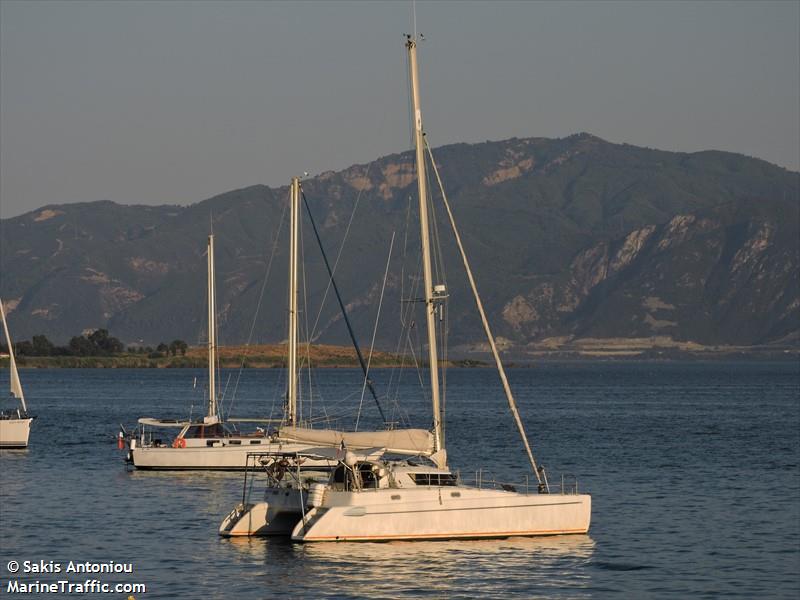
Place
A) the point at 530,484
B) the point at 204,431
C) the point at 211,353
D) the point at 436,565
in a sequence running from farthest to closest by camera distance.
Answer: the point at 211,353 → the point at 204,431 → the point at 530,484 → the point at 436,565

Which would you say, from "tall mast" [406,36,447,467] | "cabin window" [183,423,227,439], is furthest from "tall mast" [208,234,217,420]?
"tall mast" [406,36,447,467]

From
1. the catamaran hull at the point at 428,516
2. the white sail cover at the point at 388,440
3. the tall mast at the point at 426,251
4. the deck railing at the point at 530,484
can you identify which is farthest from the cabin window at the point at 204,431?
the catamaran hull at the point at 428,516

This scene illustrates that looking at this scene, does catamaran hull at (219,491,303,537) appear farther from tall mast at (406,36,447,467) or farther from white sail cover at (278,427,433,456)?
tall mast at (406,36,447,467)

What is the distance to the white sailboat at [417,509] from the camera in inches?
1639

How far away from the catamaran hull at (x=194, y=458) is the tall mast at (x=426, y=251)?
824 inches

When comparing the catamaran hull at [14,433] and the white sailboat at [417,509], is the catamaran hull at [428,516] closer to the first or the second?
the white sailboat at [417,509]

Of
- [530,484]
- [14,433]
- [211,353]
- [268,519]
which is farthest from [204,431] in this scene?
[268,519]

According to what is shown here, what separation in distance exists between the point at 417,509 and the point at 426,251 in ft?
27.3

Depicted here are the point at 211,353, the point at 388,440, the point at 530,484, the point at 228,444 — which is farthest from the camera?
the point at 211,353

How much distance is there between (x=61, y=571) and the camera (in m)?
39.5

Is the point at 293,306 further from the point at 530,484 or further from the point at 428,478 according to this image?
the point at 428,478

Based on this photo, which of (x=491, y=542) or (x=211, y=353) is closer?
(x=491, y=542)

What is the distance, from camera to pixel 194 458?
2660 inches

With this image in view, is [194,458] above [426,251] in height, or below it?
below
